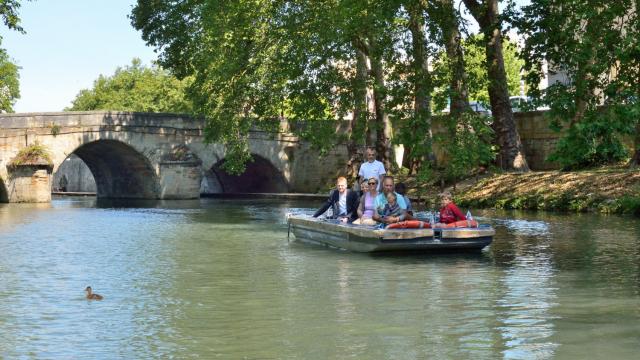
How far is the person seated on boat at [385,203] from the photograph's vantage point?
15.6m

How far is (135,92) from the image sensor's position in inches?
2817

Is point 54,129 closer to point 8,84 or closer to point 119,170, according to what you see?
point 119,170

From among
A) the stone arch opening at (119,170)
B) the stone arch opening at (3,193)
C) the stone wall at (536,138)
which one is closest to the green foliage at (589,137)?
the stone wall at (536,138)

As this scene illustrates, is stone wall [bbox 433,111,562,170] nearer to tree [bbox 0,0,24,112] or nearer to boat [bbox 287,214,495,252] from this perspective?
boat [bbox 287,214,495,252]

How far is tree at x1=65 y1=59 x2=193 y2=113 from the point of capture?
68625mm

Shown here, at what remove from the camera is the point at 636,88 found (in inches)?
655

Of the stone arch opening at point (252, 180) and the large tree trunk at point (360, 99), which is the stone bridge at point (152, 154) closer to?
the stone arch opening at point (252, 180)

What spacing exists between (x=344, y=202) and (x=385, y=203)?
1419 mm

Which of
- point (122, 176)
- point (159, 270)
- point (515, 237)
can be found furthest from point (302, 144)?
point (159, 270)

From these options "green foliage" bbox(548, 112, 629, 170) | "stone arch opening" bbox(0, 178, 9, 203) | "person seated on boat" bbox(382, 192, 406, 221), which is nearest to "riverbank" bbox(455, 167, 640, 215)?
"green foliage" bbox(548, 112, 629, 170)

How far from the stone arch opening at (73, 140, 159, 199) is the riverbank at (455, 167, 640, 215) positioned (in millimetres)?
14913

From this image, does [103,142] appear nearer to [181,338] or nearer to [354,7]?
[354,7]

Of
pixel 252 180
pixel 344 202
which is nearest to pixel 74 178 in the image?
pixel 252 180

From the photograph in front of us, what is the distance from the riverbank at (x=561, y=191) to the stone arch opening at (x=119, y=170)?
14.9 metres
